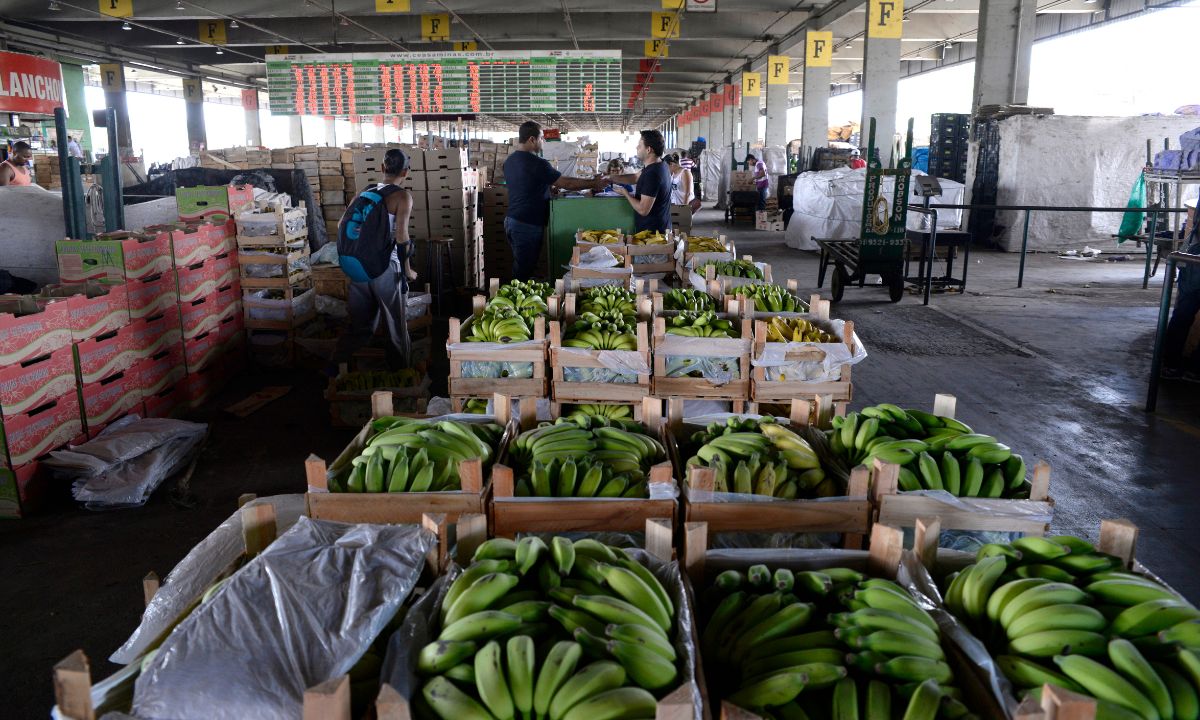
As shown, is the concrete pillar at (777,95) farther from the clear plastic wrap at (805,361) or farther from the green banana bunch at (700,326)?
the clear plastic wrap at (805,361)

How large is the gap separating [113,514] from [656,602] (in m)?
4.04

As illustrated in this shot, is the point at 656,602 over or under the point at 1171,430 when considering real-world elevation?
over

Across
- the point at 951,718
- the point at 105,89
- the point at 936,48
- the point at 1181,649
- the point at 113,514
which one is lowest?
the point at 113,514

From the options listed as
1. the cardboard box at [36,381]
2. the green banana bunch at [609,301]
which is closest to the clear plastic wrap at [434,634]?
the green banana bunch at [609,301]

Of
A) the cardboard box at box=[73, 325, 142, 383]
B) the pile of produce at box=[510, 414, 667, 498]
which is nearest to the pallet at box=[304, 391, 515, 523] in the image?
the pile of produce at box=[510, 414, 667, 498]

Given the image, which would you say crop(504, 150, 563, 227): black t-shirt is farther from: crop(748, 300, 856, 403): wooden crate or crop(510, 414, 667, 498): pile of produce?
crop(510, 414, 667, 498): pile of produce

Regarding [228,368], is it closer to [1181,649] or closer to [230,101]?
[1181,649]

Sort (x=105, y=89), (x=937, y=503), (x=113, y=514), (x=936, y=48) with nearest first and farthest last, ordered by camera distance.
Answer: (x=937, y=503) → (x=113, y=514) → (x=105, y=89) → (x=936, y=48)

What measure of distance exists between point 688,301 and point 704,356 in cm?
95

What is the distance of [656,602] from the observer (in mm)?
1771

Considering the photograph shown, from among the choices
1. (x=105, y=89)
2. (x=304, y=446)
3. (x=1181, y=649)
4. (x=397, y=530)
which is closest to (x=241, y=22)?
(x=105, y=89)

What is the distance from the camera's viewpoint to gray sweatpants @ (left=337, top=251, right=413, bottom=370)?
21.9 ft

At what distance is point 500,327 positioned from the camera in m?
4.61

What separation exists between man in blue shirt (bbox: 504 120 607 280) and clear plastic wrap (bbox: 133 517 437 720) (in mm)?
6861
